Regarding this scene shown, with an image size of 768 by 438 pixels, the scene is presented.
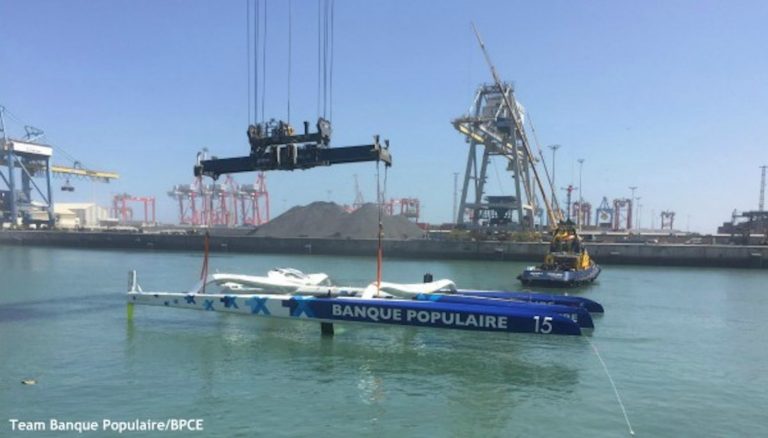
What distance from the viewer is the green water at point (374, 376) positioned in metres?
9.15

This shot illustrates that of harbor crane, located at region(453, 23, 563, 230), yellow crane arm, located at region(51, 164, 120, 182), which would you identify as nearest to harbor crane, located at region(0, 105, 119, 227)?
yellow crane arm, located at region(51, 164, 120, 182)

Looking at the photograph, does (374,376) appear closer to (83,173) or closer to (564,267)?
(564,267)

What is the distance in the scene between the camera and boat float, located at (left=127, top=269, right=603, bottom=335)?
41.9 feet

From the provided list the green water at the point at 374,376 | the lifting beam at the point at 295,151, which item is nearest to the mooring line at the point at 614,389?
the green water at the point at 374,376

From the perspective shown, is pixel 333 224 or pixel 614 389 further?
pixel 333 224

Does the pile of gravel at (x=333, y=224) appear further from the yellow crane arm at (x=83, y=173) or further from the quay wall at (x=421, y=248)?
the yellow crane arm at (x=83, y=173)

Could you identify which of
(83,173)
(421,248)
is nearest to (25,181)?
(83,173)

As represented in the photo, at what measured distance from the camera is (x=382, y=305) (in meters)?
13.4

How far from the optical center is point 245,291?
56.7 feet

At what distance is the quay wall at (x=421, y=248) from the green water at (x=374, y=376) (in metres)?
39.0

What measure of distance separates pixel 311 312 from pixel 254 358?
6.06ft

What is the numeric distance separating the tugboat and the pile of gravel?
3933 cm

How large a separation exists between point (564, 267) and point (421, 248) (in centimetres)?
3113

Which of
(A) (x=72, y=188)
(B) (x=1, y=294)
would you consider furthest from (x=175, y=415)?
(A) (x=72, y=188)
